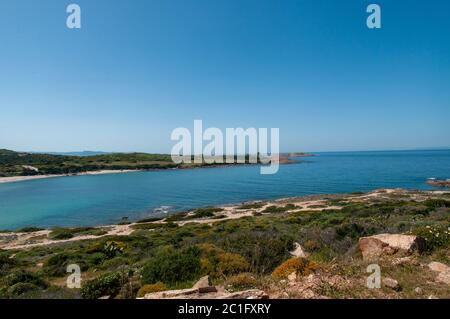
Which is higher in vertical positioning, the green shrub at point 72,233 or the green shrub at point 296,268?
the green shrub at point 296,268

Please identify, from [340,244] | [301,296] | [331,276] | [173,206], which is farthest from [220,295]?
[173,206]

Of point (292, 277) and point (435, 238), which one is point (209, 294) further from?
point (435, 238)

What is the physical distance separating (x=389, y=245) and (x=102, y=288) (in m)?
9.24

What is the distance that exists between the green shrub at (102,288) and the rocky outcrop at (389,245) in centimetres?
802

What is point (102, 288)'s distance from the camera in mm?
7402

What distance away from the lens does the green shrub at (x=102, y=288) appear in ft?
23.9

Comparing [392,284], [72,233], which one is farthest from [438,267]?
[72,233]

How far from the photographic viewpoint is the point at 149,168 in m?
126

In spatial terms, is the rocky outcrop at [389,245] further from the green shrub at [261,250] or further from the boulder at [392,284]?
the green shrub at [261,250]

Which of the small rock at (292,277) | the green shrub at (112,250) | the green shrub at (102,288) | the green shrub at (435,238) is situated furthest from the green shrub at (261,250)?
the green shrub at (112,250)

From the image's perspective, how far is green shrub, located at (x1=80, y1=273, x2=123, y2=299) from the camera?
728 cm

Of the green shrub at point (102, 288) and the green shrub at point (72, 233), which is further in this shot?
the green shrub at point (72, 233)
